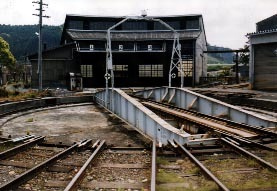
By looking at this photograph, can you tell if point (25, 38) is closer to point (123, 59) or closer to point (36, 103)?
point (123, 59)

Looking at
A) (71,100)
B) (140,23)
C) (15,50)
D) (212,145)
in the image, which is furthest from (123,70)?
(15,50)

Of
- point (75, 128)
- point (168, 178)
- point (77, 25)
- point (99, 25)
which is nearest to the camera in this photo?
point (168, 178)

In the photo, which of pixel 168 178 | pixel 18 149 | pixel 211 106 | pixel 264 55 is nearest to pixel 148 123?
pixel 18 149

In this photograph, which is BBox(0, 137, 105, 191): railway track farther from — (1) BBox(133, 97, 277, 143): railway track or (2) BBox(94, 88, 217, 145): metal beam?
(1) BBox(133, 97, 277, 143): railway track

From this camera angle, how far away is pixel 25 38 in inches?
6481

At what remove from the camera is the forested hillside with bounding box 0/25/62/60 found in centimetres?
14551

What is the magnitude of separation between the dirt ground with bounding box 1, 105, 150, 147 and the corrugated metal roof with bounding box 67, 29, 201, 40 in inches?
1040

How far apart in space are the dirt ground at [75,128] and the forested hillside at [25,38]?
359 feet

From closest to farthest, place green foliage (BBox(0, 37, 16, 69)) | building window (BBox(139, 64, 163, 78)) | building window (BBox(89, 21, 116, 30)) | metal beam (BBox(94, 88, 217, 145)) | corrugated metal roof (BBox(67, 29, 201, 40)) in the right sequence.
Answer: metal beam (BBox(94, 88, 217, 145)) → building window (BBox(139, 64, 163, 78)) → corrugated metal roof (BBox(67, 29, 201, 40)) → building window (BBox(89, 21, 116, 30)) → green foliage (BBox(0, 37, 16, 69))

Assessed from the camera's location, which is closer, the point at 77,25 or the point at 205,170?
the point at 205,170

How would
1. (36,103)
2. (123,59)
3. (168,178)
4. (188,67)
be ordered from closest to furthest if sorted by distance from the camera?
(168,178) → (36,103) → (123,59) → (188,67)

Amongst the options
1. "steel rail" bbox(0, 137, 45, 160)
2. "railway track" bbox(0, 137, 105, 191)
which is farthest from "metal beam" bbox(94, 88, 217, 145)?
"steel rail" bbox(0, 137, 45, 160)

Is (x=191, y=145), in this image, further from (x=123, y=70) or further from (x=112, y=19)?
(x=112, y=19)

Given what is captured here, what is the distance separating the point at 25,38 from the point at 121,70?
133 m
